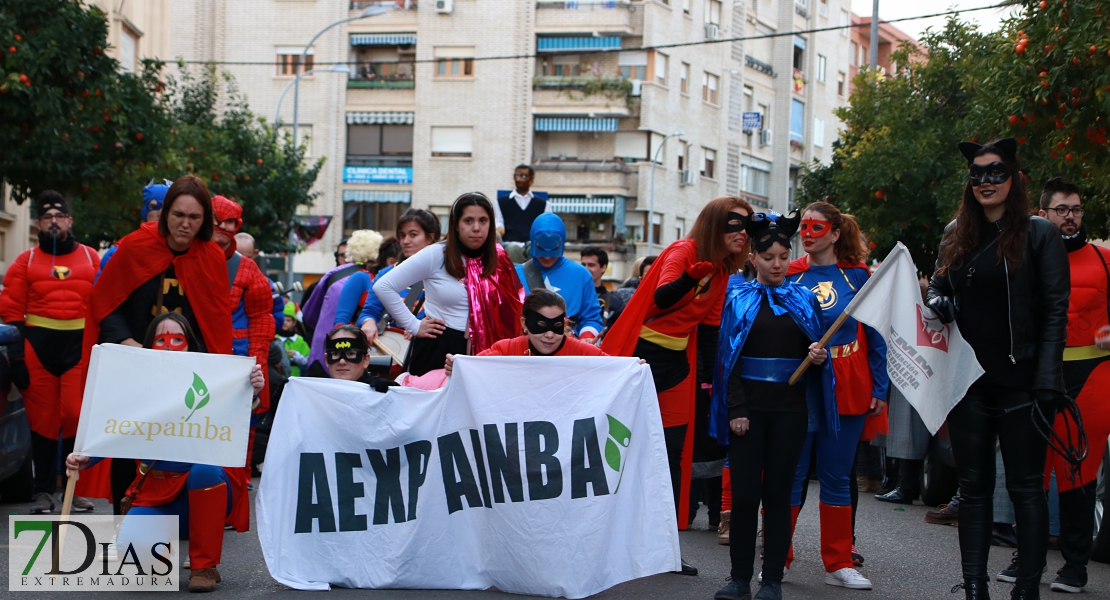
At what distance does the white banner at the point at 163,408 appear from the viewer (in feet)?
20.4

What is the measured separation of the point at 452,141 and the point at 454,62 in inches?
126

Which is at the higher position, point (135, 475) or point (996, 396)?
point (996, 396)

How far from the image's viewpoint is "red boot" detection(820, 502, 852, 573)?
694 cm

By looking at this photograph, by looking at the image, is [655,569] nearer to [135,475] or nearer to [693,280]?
[693,280]

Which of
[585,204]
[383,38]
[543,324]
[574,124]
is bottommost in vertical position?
[543,324]

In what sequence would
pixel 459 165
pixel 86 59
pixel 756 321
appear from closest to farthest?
pixel 756 321 → pixel 86 59 → pixel 459 165

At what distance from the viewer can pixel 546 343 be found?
6.77m

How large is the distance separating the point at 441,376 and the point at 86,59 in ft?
42.2

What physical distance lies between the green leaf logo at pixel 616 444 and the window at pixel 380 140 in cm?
4947

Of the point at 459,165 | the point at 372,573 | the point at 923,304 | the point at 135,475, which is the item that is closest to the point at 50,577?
the point at 135,475

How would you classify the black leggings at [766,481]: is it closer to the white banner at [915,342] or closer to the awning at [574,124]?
the white banner at [915,342]

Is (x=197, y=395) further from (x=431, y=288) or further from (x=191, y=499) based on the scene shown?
(x=431, y=288)

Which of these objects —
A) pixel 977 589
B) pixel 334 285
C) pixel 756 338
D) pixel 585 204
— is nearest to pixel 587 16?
pixel 585 204

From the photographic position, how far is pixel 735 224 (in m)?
6.94
